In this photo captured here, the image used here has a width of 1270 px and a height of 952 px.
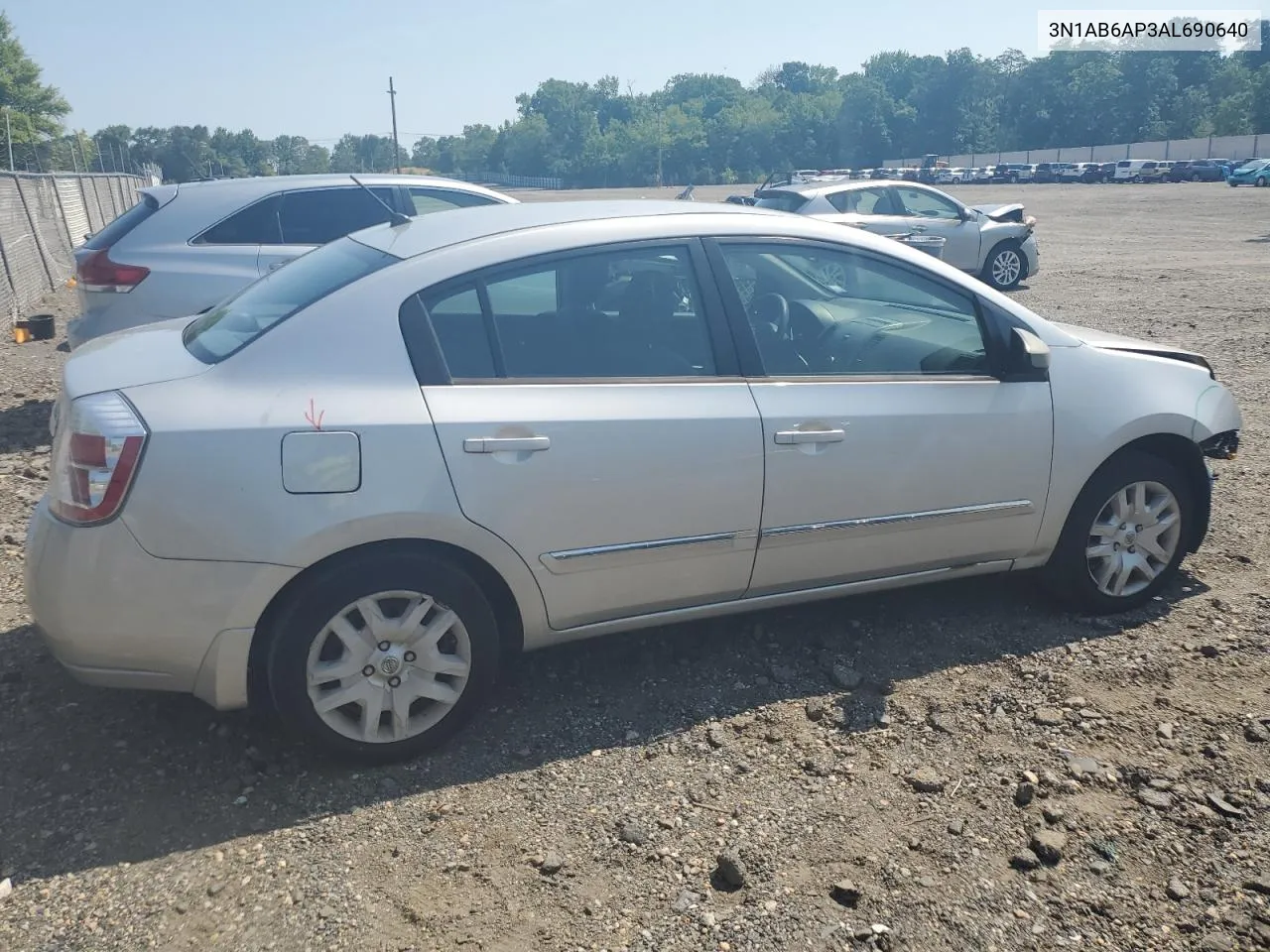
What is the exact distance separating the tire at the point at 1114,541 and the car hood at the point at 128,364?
10.8ft

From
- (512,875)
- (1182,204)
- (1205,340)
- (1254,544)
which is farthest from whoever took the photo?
(1182,204)

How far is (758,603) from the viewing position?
12.4ft

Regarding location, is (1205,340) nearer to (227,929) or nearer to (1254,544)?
(1254,544)

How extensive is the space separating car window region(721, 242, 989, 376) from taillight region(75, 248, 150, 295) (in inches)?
188

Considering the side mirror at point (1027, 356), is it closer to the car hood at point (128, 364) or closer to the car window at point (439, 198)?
the car hood at point (128, 364)

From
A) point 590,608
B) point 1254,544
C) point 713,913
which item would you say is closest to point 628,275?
point 590,608

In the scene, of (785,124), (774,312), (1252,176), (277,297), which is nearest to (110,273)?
(277,297)

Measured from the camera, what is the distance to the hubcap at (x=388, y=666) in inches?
123

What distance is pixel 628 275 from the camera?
357 cm

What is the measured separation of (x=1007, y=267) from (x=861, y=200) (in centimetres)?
258

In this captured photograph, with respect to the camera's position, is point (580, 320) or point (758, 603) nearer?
point (580, 320)

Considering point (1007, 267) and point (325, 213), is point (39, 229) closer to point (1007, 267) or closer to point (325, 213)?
point (325, 213)

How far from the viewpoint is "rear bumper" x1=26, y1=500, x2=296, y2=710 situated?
9.64 ft

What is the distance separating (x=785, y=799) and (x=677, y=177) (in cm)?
11835
